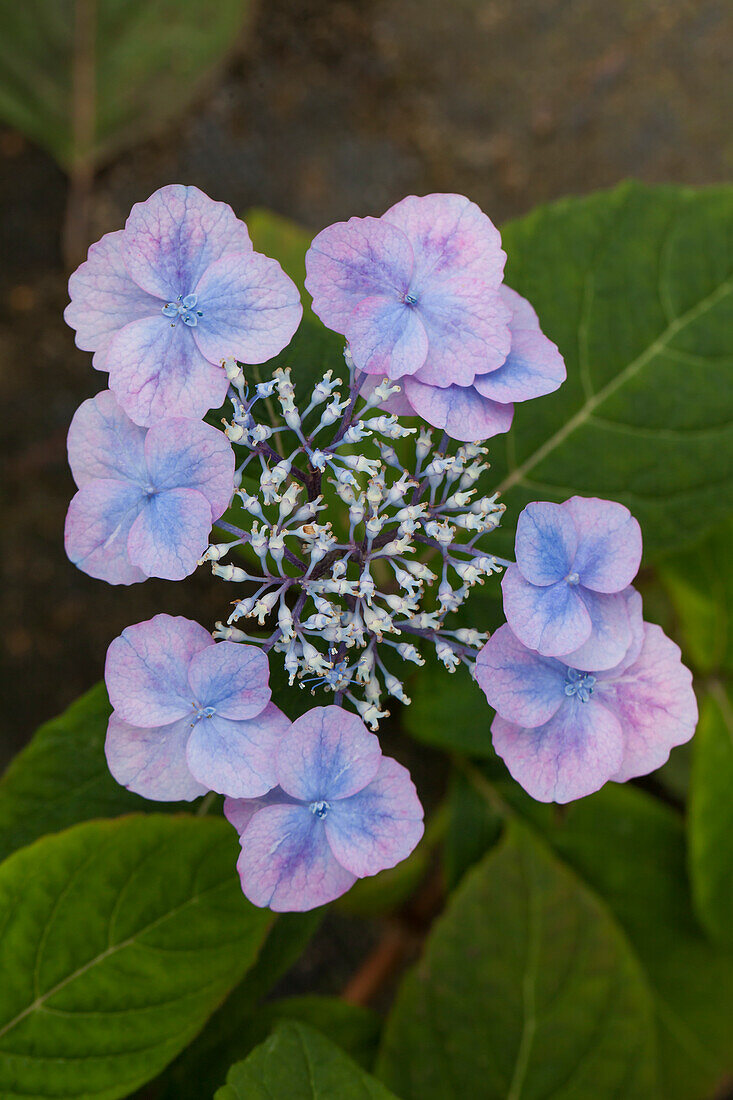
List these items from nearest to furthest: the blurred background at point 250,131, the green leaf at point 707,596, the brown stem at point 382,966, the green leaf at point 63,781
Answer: the green leaf at point 63,781
the green leaf at point 707,596
the brown stem at point 382,966
the blurred background at point 250,131

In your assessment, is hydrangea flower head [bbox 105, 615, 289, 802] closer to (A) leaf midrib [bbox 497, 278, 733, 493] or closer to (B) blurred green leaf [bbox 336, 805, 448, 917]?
(A) leaf midrib [bbox 497, 278, 733, 493]

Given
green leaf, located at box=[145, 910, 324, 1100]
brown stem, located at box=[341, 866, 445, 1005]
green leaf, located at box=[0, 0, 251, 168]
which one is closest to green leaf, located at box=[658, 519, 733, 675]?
brown stem, located at box=[341, 866, 445, 1005]

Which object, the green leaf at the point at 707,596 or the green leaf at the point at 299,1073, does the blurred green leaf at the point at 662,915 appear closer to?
the green leaf at the point at 707,596

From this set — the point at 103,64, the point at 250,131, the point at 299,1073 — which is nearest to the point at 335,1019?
the point at 299,1073

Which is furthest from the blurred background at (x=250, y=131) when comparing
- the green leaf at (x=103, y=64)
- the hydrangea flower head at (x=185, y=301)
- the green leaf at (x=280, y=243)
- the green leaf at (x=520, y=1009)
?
the hydrangea flower head at (x=185, y=301)

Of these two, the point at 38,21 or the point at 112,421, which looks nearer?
the point at 112,421

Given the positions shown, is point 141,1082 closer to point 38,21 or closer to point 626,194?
point 626,194

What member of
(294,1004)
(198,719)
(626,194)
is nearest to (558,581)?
(198,719)
